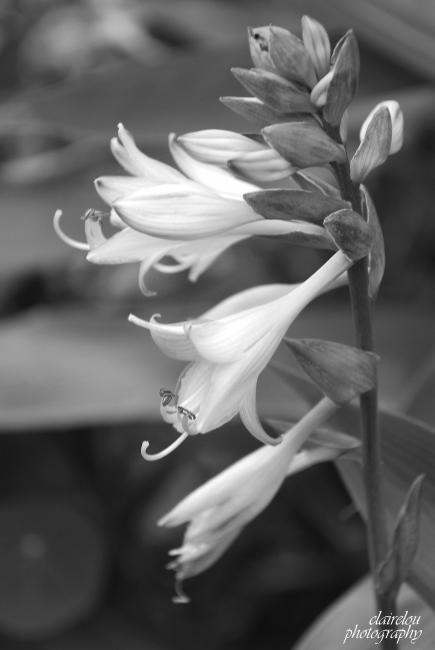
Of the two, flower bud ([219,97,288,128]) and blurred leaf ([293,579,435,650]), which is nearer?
flower bud ([219,97,288,128])

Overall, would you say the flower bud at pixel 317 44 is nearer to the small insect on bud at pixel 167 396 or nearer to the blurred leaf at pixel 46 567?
the small insect on bud at pixel 167 396

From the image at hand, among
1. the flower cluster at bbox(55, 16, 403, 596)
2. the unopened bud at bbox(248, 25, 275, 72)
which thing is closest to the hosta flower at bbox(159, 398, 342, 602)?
the flower cluster at bbox(55, 16, 403, 596)

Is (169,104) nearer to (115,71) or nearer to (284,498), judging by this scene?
(115,71)

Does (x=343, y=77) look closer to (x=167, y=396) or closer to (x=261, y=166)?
(x=261, y=166)

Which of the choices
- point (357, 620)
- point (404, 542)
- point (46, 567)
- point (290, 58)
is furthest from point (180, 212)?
point (46, 567)

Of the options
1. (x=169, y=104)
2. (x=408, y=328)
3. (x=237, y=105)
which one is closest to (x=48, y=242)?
(x=169, y=104)

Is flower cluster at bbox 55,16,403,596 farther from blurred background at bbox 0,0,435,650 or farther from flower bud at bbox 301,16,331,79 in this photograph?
blurred background at bbox 0,0,435,650
